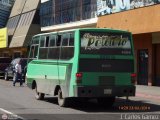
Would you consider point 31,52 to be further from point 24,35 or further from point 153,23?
point 24,35

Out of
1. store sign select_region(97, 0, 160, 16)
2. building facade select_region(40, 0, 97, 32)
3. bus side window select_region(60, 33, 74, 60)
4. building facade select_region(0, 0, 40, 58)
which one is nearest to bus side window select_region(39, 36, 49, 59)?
bus side window select_region(60, 33, 74, 60)

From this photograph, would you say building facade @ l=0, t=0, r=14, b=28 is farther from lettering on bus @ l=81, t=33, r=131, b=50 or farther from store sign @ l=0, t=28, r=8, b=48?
lettering on bus @ l=81, t=33, r=131, b=50

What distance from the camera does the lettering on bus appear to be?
16312 millimetres

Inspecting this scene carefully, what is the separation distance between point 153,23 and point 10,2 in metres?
40.6

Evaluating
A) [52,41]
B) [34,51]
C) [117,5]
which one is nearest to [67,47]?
[52,41]

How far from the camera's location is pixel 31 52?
20.5m

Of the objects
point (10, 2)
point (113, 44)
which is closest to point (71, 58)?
point (113, 44)

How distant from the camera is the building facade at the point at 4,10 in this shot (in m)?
65.1

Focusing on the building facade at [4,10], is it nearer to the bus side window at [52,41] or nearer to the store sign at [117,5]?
the store sign at [117,5]

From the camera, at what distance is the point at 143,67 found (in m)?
32.6

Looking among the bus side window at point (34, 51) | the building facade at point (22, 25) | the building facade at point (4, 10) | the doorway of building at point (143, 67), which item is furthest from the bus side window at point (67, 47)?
the building facade at point (4, 10)

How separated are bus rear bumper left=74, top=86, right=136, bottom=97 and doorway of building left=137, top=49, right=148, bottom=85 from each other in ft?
51.5

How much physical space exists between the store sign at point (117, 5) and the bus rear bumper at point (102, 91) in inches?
502

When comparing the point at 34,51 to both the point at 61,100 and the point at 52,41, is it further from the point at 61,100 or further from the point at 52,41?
the point at 61,100
